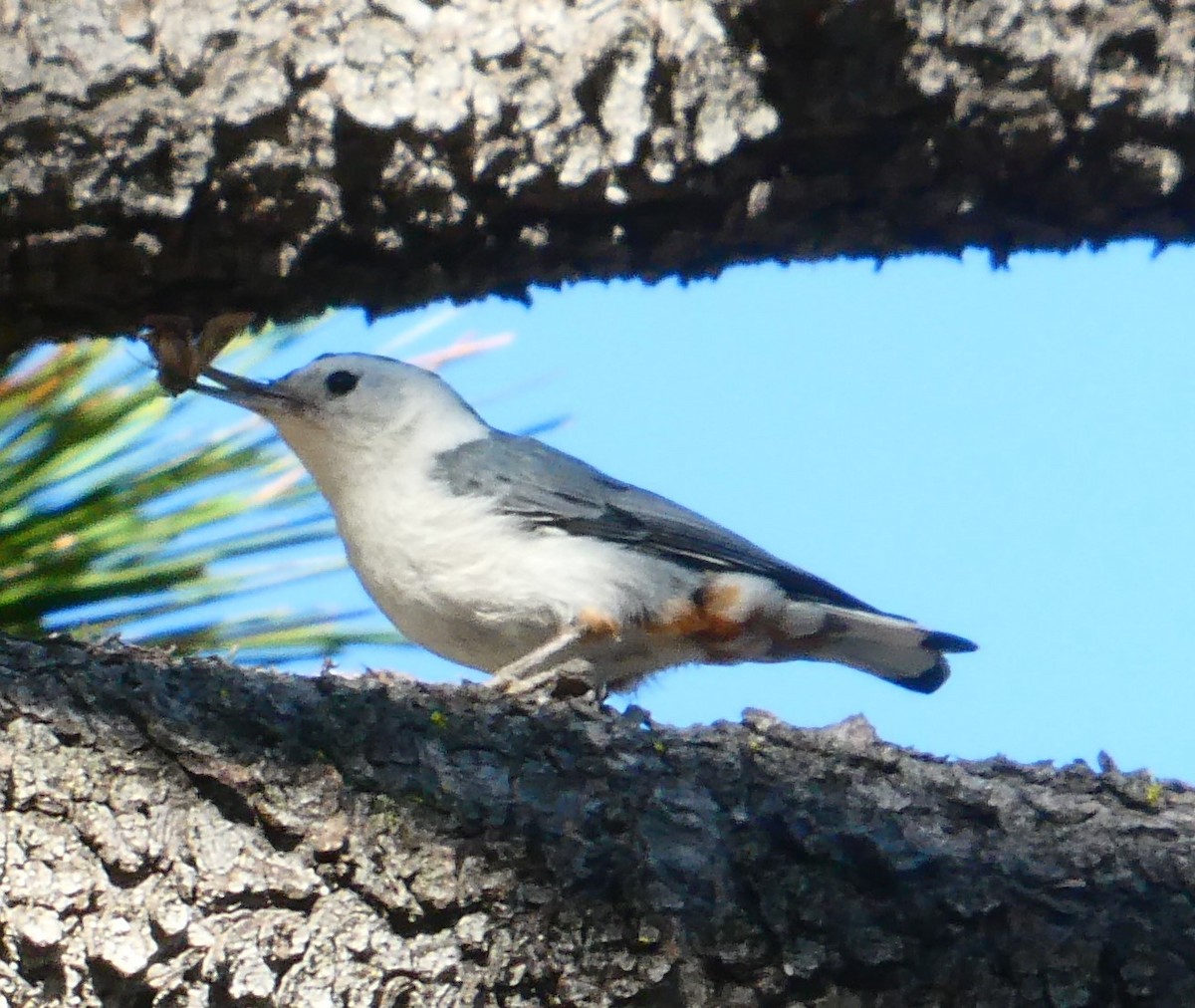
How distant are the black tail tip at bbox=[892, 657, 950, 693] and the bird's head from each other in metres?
1.03

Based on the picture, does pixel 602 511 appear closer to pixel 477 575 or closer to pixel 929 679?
pixel 477 575

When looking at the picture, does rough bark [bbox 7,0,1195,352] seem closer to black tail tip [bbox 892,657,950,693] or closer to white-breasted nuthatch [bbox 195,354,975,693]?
white-breasted nuthatch [bbox 195,354,975,693]

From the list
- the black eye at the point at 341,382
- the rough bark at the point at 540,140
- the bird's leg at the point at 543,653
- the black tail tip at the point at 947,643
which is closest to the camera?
the rough bark at the point at 540,140

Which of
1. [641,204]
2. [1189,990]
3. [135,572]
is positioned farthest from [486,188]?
[135,572]

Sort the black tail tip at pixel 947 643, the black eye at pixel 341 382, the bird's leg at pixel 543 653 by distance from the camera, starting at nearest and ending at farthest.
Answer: the bird's leg at pixel 543 653 → the black tail tip at pixel 947 643 → the black eye at pixel 341 382

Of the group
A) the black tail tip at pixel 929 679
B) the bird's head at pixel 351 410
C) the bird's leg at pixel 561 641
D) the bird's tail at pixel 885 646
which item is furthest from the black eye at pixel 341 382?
the black tail tip at pixel 929 679

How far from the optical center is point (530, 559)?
9.43 feet

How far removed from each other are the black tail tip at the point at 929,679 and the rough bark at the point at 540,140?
60.8 inches

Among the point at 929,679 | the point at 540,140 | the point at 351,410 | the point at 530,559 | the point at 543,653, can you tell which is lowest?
the point at 929,679

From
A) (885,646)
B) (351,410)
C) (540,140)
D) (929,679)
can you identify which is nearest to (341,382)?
(351,410)

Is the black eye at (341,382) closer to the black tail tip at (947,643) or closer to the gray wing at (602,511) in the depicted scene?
the gray wing at (602,511)

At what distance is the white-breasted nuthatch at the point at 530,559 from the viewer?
110 inches

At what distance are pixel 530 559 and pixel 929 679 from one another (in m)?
0.86

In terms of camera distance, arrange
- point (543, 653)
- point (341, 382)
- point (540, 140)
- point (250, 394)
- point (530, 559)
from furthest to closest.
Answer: point (341, 382) → point (250, 394) → point (530, 559) → point (543, 653) → point (540, 140)
